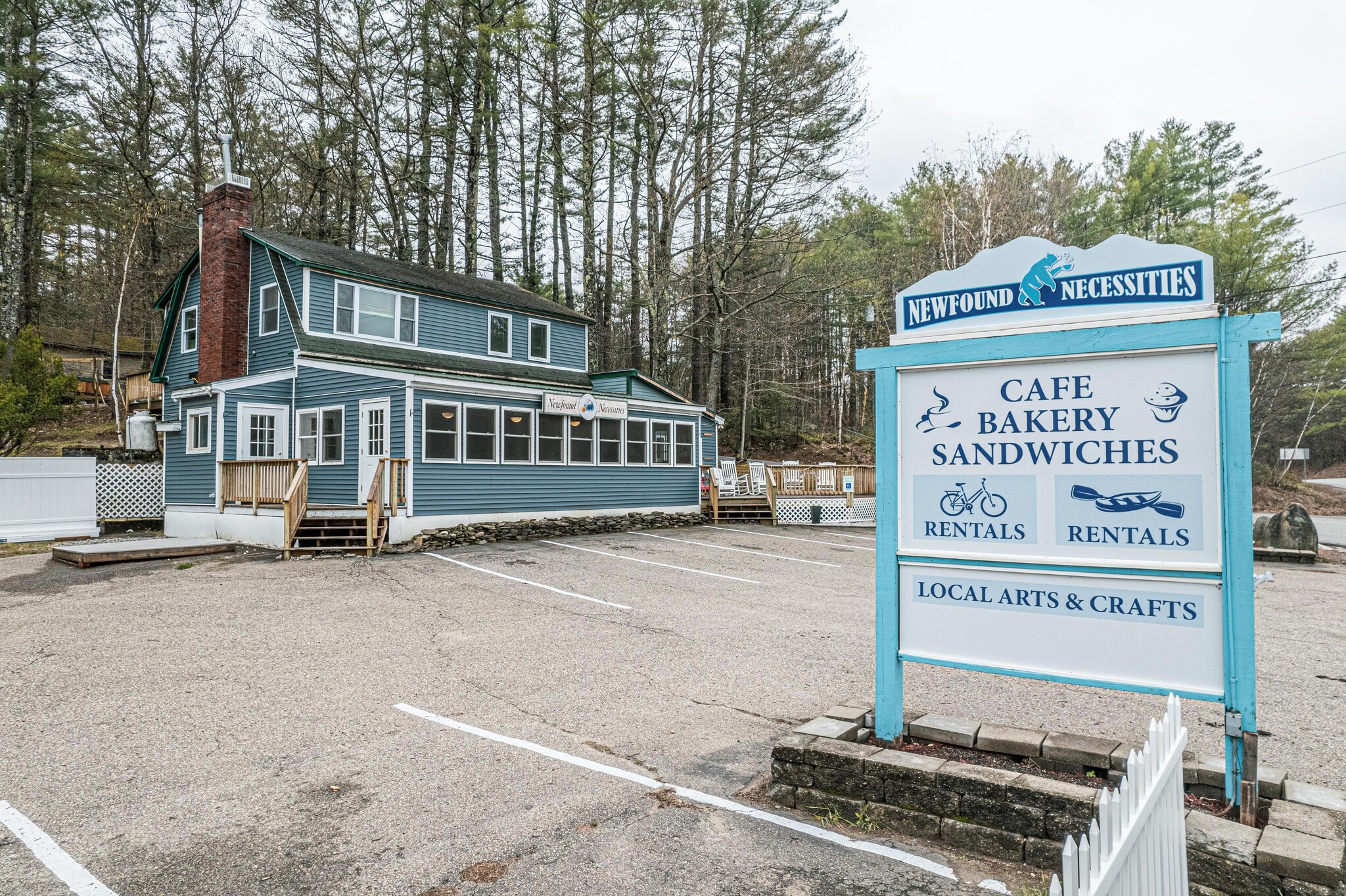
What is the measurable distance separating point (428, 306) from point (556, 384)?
4.36 meters

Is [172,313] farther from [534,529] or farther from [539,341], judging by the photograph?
[534,529]

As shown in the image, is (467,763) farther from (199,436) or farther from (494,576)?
(199,436)

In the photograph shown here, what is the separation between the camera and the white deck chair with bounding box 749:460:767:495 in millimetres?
24844

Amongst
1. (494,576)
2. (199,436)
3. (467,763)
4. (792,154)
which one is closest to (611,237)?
(792,154)

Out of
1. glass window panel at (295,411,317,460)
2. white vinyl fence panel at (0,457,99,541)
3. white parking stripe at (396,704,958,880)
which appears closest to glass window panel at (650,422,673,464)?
glass window panel at (295,411,317,460)

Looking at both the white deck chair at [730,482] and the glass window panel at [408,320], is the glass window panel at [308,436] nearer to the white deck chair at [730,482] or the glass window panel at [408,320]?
the glass window panel at [408,320]

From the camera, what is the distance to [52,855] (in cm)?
319

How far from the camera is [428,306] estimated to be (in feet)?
64.2

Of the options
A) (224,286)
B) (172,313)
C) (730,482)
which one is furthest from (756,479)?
(172,313)

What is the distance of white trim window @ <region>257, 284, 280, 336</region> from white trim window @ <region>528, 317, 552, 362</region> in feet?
21.6

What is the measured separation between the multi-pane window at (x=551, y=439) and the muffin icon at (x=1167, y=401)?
47.6 feet

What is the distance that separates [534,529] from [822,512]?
355 inches


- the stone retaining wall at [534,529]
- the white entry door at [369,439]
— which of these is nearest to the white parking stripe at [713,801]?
the stone retaining wall at [534,529]

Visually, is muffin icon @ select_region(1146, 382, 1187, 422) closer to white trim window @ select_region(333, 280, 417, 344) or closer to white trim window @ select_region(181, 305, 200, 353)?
white trim window @ select_region(333, 280, 417, 344)
